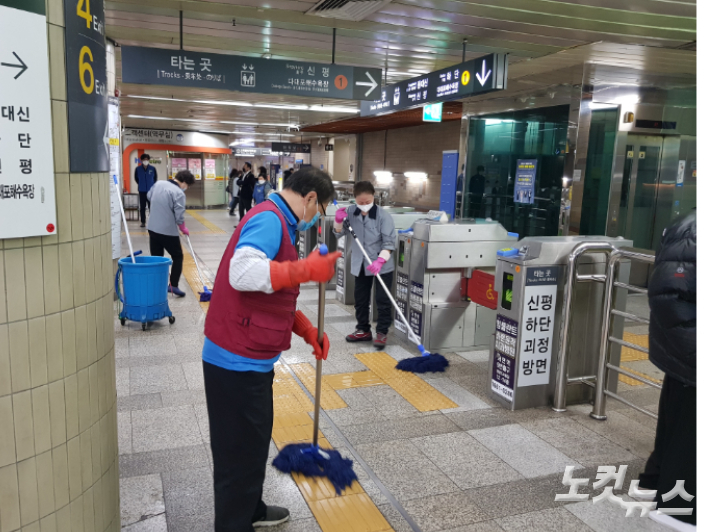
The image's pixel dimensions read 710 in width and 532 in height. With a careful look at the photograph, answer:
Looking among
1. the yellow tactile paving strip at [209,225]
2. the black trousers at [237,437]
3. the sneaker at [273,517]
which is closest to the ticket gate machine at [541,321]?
the sneaker at [273,517]

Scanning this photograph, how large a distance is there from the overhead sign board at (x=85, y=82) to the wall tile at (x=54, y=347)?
538 mm

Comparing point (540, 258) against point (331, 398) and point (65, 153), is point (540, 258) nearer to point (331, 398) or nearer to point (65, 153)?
point (331, 398)

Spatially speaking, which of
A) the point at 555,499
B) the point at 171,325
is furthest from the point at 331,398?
the point at 171,325

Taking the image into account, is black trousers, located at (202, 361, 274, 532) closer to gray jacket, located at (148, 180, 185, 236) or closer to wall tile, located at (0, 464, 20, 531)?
wall tile, located at (0, 464, 20, 531)

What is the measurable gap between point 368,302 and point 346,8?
10.2 ft

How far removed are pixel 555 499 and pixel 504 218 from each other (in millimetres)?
7427

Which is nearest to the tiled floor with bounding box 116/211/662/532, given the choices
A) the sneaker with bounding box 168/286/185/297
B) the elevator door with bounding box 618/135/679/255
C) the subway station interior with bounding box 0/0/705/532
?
the subway station interior with bounding box 0/0/705/532

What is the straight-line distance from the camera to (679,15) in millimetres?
5902

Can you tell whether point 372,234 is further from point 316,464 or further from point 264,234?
point 264,234

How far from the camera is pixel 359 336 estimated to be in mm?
6062

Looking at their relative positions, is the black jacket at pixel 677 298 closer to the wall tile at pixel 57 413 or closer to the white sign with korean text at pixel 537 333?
the white sign with korean text at pixel 537 333

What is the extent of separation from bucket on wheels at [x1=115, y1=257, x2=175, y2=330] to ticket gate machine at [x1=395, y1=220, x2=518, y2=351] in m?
2.74

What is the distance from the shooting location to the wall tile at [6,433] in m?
1.84

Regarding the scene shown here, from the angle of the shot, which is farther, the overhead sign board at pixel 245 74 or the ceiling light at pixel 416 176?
the ceiling light at pixel 416 176
